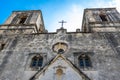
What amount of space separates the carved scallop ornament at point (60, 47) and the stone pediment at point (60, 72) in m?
1.96

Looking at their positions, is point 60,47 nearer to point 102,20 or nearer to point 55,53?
point 55,53

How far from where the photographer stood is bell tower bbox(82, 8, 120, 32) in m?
16.7

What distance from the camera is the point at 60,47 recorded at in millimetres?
14305

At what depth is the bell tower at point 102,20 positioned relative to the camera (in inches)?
658

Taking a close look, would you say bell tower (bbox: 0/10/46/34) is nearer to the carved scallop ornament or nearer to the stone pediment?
the carved scallop ornament

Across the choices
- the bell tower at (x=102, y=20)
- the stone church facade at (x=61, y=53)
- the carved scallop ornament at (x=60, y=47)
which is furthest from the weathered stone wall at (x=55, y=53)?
the bell tower at (x=102, y=20)

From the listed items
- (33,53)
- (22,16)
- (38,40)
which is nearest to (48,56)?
(33,53)

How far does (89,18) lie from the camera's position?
19.0 meters

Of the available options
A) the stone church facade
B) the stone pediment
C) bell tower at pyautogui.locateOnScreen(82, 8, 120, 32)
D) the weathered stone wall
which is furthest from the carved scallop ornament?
bell tower at pyautogui.locateOnScreen(82, 8, 120, 32)

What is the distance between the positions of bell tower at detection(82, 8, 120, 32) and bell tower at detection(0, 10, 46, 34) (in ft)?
18.8

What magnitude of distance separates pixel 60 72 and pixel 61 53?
2.34m

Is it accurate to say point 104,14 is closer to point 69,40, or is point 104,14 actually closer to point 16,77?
point 69,40

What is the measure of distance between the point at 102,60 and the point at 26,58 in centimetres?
572

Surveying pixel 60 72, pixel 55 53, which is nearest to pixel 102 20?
pixel 55 53
